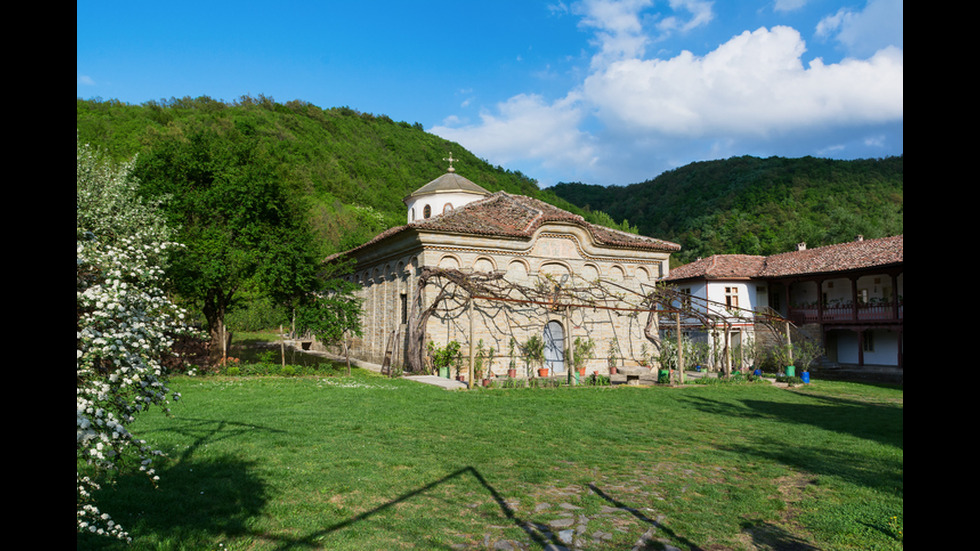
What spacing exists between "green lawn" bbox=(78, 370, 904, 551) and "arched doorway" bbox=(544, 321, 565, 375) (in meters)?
9.37

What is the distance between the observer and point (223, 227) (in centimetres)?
2052

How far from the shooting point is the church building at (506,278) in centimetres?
2052

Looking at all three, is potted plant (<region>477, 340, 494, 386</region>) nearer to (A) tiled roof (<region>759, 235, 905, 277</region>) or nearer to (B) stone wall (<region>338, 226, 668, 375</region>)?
(B) stone wall (<region>338, 226, 668, 375</region>)

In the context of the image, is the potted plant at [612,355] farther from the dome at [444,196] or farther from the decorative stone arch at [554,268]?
the dome at [444,196]

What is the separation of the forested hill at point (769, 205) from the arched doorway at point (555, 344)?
3650 cm

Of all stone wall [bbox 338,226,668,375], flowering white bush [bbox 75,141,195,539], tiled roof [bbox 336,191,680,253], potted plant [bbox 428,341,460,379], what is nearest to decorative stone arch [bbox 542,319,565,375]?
stone wall [bbox 338,226,668,375]

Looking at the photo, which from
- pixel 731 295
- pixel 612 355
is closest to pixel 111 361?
pixel 612 355

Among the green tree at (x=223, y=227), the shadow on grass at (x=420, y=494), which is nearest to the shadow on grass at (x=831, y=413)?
the shadow on grass at (x=420, y=494)

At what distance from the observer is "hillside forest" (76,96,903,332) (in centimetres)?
2012
